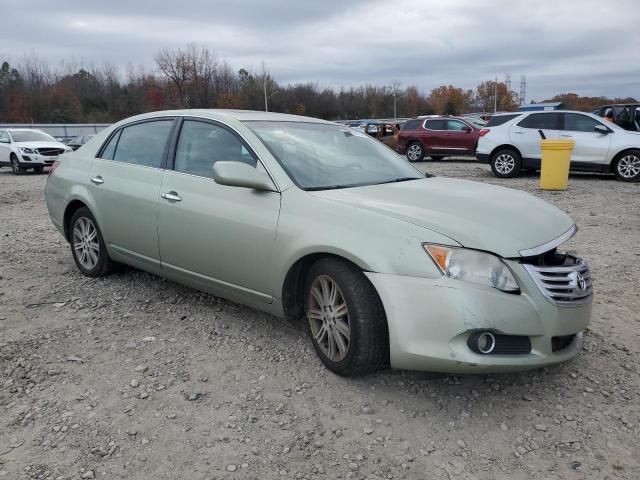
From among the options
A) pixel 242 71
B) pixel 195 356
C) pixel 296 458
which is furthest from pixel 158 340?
pixel 242 71

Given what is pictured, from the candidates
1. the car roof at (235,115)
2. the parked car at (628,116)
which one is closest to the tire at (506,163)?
the parked car at (628,116)

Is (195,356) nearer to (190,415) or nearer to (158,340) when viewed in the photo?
(158,340)

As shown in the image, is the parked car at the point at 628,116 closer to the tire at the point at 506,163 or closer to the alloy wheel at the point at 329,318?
the tire at the point at 506,163

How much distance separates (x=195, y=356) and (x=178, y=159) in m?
1.52

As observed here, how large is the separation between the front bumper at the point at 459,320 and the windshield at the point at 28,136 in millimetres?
19733

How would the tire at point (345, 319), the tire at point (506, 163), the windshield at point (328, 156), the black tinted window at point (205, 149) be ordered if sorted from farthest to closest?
the tire at point (506, 163)
the black tinted window at point (205, 149)
the windshield at point (328, 156)
the tire at point (345, 319)

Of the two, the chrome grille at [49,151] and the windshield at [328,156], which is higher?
the windshield at [328,156]

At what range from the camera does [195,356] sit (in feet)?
11.4

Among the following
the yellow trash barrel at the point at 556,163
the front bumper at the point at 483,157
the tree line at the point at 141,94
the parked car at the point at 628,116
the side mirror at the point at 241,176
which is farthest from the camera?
the tree line at the point at 141,94

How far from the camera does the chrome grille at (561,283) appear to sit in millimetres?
2695

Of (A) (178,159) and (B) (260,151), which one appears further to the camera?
(A) (178,159)

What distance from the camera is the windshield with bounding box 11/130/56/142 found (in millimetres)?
18797

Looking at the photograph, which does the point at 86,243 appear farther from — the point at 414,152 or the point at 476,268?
the point at 414,152

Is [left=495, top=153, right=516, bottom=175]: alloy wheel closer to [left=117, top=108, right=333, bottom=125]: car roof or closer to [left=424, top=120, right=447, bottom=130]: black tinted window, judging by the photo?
[left=424, top=120, right=447, bottom=130]: black tinted window
